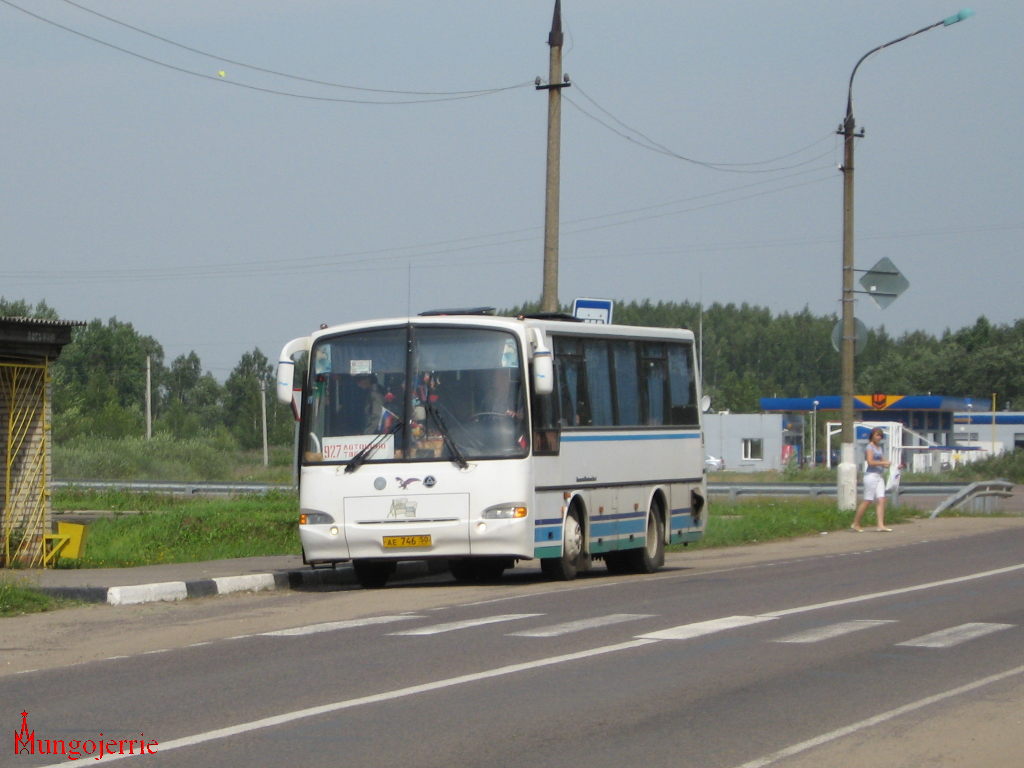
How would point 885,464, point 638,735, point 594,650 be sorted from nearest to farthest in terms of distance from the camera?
1. point 638,735
2. point 594,650
3. point 885,464

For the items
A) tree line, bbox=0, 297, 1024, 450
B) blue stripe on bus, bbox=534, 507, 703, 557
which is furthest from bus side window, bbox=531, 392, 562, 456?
tree line, bbox=0, 297, 1024, 450

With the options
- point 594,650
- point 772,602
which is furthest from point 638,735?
point 772,602

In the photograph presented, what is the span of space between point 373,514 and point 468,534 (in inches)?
42.6

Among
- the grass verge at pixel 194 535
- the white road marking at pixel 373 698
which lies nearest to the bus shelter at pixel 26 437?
the grass verge at pixel 194 535

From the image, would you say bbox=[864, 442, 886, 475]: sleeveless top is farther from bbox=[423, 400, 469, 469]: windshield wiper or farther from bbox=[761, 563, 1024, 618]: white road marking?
bbox=[423, 400, 469, 469]: windshield wiper

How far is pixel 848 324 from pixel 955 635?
20.3m

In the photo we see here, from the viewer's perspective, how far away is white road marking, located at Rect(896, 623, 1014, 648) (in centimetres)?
1164

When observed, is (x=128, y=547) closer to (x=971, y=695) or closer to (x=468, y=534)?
(x=468, y=534)

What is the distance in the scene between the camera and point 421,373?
56.7ft

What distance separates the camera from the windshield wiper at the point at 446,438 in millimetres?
16922

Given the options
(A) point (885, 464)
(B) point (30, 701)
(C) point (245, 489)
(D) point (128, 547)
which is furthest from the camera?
(C) point (245, 489)

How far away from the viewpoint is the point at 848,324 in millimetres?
31906

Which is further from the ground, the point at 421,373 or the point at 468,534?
the point at 421,373

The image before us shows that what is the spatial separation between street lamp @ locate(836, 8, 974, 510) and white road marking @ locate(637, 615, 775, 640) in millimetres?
18656
